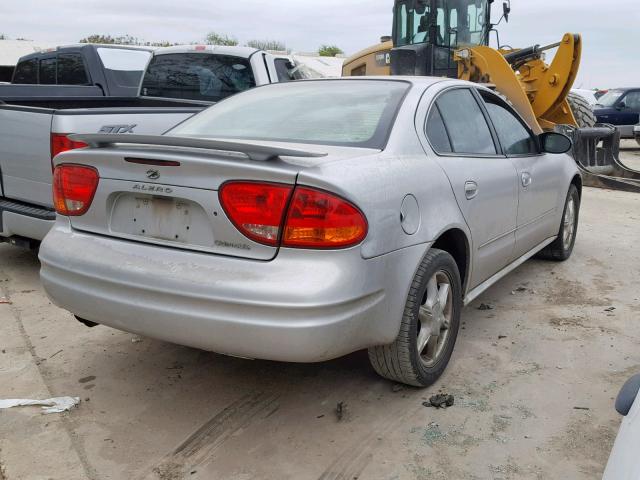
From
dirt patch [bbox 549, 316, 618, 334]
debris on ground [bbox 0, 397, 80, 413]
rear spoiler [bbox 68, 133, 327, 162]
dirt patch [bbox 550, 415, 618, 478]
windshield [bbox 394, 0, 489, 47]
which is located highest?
windshield [bbox 394, 0, 489, 47]

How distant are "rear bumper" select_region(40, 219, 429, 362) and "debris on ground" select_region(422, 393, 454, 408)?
1.61 ft

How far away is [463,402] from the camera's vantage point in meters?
3.10

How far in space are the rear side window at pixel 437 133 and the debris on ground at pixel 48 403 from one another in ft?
7.29

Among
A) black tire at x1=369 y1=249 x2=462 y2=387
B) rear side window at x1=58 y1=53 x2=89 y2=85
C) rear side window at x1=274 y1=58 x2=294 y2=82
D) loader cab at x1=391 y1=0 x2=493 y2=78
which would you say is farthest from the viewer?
loader cab at x1=391 y1=0 x2=493 y2=78

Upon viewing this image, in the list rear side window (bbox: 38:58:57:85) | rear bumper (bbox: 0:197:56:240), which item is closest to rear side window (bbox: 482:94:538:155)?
rear bumper (bbox: 0:197:56:240)

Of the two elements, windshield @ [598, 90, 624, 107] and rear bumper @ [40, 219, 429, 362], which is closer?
rear bumper @ [40, 219, 429, 362]

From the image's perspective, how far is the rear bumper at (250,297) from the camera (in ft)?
7.94

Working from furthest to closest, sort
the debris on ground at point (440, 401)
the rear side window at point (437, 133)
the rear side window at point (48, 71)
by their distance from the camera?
the rear side window at point (48, 71) → the rear side window at point (437, 133) → the debris on ground at point (440, 401)

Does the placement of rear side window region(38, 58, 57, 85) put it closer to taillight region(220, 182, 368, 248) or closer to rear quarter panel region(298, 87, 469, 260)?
rear quarter panel region(298, 87, 469, 260)

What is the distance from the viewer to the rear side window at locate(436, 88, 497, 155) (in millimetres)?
3600

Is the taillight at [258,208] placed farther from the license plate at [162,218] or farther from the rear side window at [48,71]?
the rear side window at [48,71]

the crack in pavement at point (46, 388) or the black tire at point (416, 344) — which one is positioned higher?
the black tire at point (416, 344)

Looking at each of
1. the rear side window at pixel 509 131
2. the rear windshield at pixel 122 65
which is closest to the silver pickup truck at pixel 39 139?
the rear windshield at pixel 122 65

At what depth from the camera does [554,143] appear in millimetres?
4660
